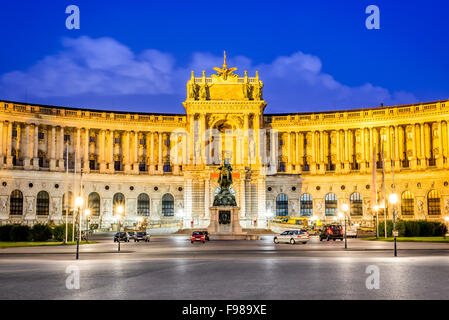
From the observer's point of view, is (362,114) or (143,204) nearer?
(362,114)

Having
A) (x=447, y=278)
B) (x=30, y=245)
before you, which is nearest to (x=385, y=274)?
(x=447, y=278)

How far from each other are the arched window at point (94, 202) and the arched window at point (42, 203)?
7330 mm

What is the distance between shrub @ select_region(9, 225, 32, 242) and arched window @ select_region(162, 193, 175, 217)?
5143cm

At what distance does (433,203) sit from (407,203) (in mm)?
4699

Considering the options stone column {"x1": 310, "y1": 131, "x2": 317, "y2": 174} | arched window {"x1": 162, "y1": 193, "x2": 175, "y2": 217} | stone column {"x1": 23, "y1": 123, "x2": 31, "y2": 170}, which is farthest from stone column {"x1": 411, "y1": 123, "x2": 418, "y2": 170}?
stone column {"x1": 23, "y1": 123, "x2": 31, "y2": 170}

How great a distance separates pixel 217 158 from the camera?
11156 cm

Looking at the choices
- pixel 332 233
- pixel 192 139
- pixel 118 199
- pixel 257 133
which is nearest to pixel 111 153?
pixel 118 199

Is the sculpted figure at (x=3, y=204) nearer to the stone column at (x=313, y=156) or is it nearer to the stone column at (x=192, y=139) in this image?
the stone column at (x=192, y=139)

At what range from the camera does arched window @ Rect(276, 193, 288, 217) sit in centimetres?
11062

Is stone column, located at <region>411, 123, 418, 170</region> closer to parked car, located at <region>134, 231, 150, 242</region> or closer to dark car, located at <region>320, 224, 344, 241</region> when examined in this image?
dark car, located at <region>320, 224, 344, 241</region>

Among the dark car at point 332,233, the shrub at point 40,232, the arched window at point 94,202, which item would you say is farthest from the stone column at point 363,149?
the shrub at point 40,232

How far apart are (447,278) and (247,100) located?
88737mm

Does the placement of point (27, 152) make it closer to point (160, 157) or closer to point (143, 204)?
point (143, 204)
